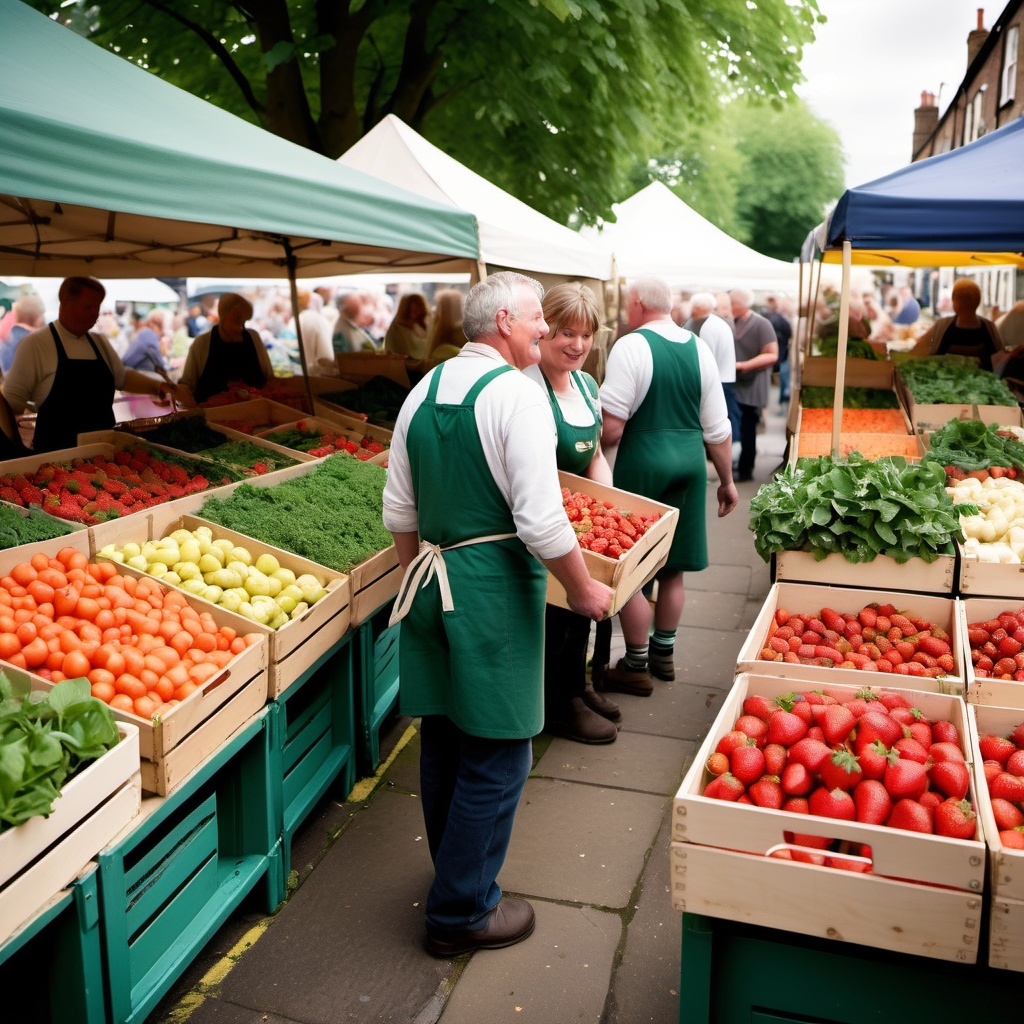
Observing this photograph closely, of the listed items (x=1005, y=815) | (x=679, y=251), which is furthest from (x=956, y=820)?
(x=679, y=251)

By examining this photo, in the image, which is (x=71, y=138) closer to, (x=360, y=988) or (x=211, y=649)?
(x=211, y=649)

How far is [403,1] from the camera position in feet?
29.7

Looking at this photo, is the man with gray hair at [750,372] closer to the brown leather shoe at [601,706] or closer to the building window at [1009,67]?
the brown leather shoe at [601,706]

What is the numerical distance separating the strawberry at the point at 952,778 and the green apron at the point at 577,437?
2183 mm

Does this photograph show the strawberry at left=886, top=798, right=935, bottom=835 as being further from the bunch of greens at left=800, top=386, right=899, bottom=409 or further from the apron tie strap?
the bunch of greens at left=800, top=386, right=899, bottom=409

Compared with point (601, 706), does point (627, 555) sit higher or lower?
higher

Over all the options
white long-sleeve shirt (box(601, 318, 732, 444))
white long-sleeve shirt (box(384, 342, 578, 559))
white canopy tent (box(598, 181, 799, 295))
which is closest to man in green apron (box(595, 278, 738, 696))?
white long-sleeve shirt (box(601, 318, 732, 444))

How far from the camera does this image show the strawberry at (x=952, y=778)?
7.94 feet

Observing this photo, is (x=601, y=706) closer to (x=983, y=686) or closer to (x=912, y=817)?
(x=983, y=686)

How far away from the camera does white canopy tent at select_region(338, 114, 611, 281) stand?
231 inches

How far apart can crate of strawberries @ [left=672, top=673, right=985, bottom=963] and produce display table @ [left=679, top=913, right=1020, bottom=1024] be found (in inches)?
3.6

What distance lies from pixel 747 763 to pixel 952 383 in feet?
19.4

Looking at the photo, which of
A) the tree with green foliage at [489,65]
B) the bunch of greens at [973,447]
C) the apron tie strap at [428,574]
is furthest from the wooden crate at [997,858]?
the tree with green foliage at [489,65]

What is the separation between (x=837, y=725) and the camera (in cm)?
269
